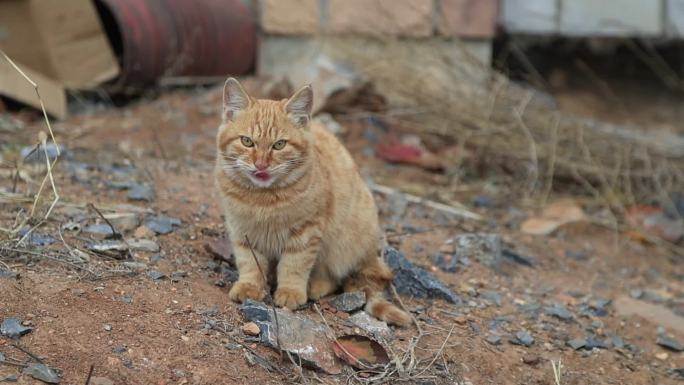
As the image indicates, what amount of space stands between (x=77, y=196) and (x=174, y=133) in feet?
6.03

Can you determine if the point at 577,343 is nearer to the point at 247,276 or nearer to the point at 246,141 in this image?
the point at 247,276

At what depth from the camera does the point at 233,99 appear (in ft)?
11.5

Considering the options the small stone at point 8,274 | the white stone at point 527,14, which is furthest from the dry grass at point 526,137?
the small stone at point 8,274

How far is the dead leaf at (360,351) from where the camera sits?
3148mm

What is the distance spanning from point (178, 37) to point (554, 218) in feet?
10.6

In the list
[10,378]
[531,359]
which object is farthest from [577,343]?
[10,378]

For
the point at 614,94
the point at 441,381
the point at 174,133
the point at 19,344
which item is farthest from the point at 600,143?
the point at 19,344

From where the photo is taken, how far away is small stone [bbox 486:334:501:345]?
12.0 feet

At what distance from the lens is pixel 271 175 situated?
3.34m

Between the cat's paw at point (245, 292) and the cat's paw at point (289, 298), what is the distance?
2.6 inches

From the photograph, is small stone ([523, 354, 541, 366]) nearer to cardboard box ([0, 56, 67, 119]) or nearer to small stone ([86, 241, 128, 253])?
small stone ([86, 241, 128, 253])

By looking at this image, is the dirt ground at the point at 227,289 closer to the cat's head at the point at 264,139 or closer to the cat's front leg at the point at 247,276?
the cat's front leg at the point at 247,276

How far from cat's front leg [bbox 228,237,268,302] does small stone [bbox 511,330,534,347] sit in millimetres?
1163

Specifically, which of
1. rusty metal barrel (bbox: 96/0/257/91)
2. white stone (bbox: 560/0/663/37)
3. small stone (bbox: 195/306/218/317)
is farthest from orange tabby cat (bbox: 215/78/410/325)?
white stone (bbox: 560/0/663/37)
